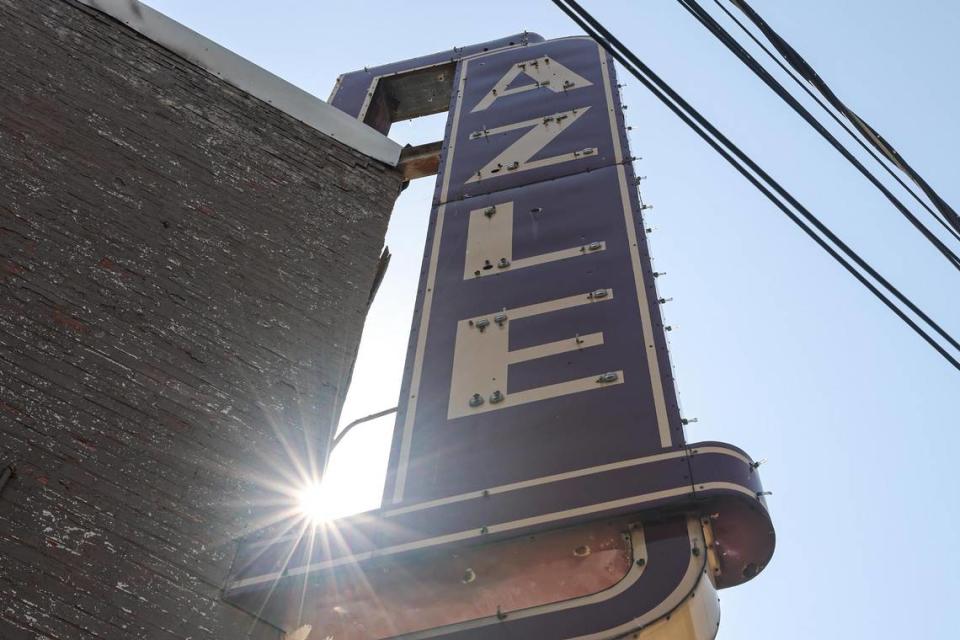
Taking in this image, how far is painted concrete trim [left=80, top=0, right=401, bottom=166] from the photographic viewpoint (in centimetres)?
690

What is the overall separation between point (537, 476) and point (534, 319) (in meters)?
1.12

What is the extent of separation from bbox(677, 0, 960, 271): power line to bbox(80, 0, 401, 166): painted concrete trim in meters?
3.59

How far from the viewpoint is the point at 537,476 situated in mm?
3400

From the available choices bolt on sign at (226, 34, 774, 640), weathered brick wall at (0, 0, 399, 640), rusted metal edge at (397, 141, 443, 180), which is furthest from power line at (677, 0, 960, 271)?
rusted metal edge at (397, 141, 443, 180)

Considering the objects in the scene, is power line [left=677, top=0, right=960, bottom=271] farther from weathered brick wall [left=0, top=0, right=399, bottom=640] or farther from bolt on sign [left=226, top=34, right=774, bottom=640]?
weathered brick wall [left=0, top=0, right=399, bottom=640]

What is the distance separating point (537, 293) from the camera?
4543 millimetres

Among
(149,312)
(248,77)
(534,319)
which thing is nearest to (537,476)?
(534,319)

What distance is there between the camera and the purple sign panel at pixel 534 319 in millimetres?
3580

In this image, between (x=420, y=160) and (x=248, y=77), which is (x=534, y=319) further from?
(x=248, y=77)

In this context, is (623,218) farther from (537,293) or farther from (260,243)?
(260,243)

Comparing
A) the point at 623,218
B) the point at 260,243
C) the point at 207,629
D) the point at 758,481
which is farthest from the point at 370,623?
the point at 260,243

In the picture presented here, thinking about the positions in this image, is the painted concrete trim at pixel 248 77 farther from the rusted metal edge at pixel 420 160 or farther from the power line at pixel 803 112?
the power line at pixel 803 112

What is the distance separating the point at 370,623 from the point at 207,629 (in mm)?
895

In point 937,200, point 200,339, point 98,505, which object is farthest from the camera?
point 200,339
